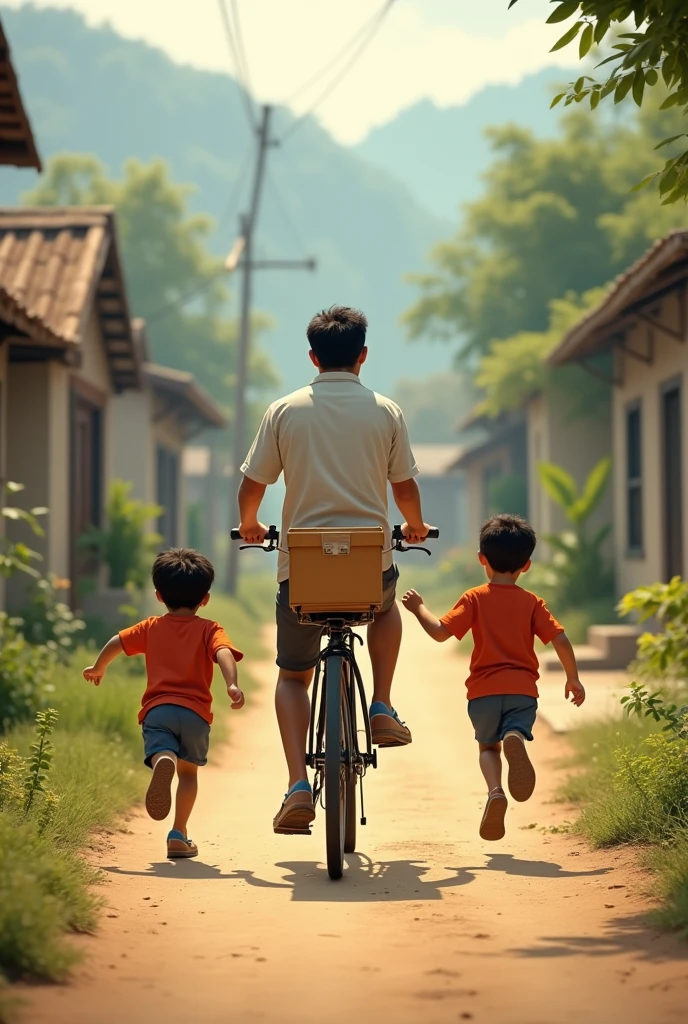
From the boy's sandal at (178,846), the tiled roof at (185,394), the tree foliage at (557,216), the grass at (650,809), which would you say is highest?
the tree foliage at (557,216)

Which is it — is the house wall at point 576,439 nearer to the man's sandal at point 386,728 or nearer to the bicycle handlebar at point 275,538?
the bicycle handlebar at point 275,538

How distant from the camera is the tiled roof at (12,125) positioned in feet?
32.9

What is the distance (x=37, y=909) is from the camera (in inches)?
158

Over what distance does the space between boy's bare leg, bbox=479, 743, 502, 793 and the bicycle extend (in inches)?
19.2

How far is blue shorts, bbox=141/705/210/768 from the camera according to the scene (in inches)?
233

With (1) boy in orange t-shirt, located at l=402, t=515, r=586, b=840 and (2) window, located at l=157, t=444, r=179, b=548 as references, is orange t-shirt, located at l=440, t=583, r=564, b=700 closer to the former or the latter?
(1) boy in orange t-shirt, located at l=402, t=515, r=586, b=840

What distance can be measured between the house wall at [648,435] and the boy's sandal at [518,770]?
332 inches

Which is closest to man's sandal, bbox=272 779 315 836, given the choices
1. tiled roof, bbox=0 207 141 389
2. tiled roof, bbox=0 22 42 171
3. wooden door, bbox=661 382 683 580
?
tiled roof, bbox=0 22 42 171

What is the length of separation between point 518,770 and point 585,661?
921 cm

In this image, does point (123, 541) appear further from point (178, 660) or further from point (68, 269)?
point (178, 660)

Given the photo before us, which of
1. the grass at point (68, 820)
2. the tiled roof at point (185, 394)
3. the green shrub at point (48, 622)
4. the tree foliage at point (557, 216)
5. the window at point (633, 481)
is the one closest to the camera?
the grass at point (68, 820)

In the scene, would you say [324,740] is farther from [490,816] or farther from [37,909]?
[37,909]

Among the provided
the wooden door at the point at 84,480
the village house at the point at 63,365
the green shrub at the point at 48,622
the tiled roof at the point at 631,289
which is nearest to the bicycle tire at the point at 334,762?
the village house at the point at 63,365

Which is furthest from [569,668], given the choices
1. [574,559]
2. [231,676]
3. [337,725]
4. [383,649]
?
[574,559]
